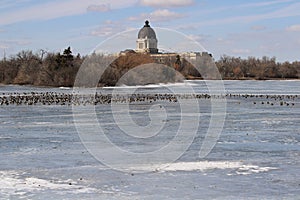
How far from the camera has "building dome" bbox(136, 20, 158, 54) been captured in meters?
124

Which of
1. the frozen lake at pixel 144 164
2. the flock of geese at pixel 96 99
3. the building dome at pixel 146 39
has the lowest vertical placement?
the frozen lake at pixel 144 164

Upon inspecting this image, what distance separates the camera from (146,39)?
125 m

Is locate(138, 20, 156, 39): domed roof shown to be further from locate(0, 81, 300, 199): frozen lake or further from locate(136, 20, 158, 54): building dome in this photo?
locate(0, 81, 300, 199): frozen lake

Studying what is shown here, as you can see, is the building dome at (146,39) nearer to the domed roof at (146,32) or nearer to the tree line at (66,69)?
the domed roof at (146,32)

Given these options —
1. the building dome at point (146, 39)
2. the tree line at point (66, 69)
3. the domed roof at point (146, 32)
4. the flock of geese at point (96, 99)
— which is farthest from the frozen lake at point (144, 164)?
the domed roof at point (146, 32)

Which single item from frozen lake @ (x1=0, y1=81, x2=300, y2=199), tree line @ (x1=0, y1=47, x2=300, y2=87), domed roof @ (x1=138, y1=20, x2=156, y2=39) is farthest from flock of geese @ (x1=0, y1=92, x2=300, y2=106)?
domed roof @ (x1=138, y1=20, x2=156, y2=39)

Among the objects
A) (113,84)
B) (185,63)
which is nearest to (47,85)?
(113,84)

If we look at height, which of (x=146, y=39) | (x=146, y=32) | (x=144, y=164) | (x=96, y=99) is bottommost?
(x=144, y=164)

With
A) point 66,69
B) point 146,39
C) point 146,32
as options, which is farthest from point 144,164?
point 146,32

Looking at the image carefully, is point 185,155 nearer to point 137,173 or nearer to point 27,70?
point 137,173

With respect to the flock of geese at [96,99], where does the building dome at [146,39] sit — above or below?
above

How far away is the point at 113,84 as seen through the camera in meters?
72.9

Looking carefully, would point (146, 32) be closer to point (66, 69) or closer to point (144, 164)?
point (66, 69)

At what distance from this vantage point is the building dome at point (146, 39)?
123875 millimetres
